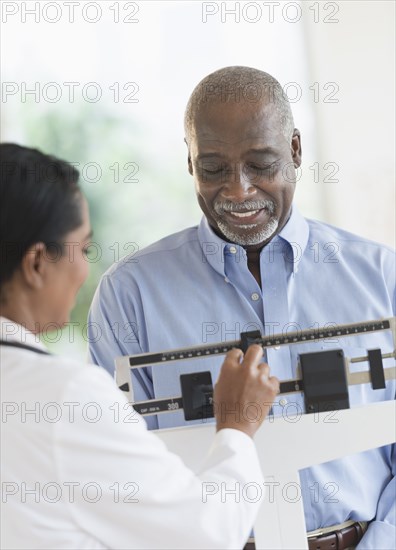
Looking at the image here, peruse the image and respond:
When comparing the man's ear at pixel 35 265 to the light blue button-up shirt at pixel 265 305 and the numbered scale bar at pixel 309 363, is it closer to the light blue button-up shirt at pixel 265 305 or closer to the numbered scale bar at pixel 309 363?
the numbered scale bar at pixel 309 363

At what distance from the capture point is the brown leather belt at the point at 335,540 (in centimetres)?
148

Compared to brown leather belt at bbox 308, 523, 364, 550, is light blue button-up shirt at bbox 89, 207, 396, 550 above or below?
above

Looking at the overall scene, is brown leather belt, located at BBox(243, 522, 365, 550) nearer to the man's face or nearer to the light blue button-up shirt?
the light blue button-up shirt

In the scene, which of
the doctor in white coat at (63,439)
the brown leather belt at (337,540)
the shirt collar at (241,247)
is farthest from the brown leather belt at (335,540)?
the shirt collar at (241,247)

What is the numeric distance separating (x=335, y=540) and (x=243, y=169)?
2.29 feet

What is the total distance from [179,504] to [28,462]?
190 mm

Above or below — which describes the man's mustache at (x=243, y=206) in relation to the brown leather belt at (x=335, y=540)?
above

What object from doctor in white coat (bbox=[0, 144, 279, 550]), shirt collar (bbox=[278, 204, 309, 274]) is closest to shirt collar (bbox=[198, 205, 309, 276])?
shirt collar (bbox=[278, 204, 309, 274])

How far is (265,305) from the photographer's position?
1.63m

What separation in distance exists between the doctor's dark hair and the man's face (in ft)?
1.98

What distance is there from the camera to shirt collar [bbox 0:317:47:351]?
43.0 inches

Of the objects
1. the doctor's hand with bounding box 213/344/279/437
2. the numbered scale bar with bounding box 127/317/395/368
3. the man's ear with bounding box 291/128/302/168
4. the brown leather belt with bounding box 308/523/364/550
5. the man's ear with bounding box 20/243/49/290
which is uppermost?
the man's ear with bounding box 291/128/302/168

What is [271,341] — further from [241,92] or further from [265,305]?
[241,92]

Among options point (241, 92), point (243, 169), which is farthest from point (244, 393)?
point (241, 92)
